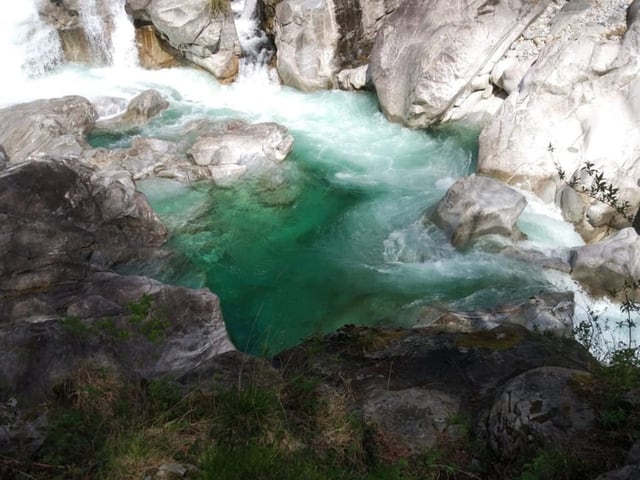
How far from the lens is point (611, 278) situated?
7.63 meters

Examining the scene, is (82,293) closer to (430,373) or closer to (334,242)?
(334,242)

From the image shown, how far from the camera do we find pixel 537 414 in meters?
3.14

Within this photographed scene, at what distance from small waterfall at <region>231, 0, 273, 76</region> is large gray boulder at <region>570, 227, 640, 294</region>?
30.8 ft

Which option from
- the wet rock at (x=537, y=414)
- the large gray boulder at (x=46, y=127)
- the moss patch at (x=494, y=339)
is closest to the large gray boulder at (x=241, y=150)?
the large gray boulder at (x=46, y=127)

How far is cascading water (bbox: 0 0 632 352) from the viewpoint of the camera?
295 inches

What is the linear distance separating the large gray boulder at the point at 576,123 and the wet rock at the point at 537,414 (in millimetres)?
6267

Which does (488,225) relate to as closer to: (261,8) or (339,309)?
(339,309)

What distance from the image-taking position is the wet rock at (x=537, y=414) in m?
3.03

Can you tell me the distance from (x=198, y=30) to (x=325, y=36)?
2.95 metres

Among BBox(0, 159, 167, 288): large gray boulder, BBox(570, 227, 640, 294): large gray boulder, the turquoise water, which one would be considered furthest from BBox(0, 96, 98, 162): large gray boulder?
BBox(570, 227, 640, 294): large gray boulder

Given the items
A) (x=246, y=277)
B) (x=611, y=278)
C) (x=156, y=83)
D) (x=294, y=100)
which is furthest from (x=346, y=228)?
(x=156, y=83)

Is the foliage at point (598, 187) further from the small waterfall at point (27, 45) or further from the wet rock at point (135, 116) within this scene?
the small waterfall at point (27, 45)

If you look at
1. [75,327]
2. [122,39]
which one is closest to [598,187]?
[75,327]

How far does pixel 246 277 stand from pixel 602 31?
7.31 meters
